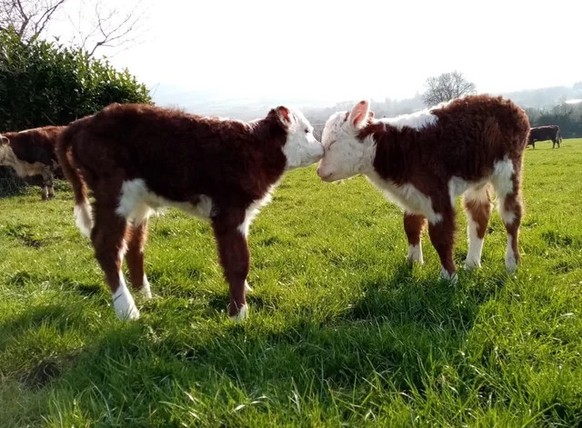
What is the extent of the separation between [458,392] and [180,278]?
3151 mm

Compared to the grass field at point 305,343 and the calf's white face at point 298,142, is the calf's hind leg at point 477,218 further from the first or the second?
the calf's white face at point 298,142

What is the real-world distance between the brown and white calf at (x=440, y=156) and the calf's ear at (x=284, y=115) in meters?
0.66

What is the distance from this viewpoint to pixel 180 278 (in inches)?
199

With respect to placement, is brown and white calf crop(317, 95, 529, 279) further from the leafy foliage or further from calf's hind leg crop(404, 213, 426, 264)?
the leafy foliage

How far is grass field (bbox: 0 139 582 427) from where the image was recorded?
2.51m

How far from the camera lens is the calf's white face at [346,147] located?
16.4ft

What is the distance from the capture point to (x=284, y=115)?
4586 mm

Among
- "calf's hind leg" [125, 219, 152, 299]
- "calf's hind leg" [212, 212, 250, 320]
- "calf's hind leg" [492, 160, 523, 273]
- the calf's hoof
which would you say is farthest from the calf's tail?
"calf's hind leg" [492, 160, 523, 273]

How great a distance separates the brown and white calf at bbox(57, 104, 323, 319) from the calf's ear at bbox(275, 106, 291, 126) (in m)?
0.36

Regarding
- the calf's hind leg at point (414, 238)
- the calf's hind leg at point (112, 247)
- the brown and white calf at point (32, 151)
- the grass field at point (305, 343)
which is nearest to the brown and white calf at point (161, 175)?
the calf's hind leg at point (112, 247)

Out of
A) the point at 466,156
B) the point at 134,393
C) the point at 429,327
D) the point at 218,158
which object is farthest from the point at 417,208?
the point at 134,393

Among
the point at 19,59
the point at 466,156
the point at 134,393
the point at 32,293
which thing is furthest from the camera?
the point at 19,59

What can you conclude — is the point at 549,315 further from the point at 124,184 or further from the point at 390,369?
the point at 124,184

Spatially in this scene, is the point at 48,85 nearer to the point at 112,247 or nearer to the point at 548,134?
the point at 112,247
